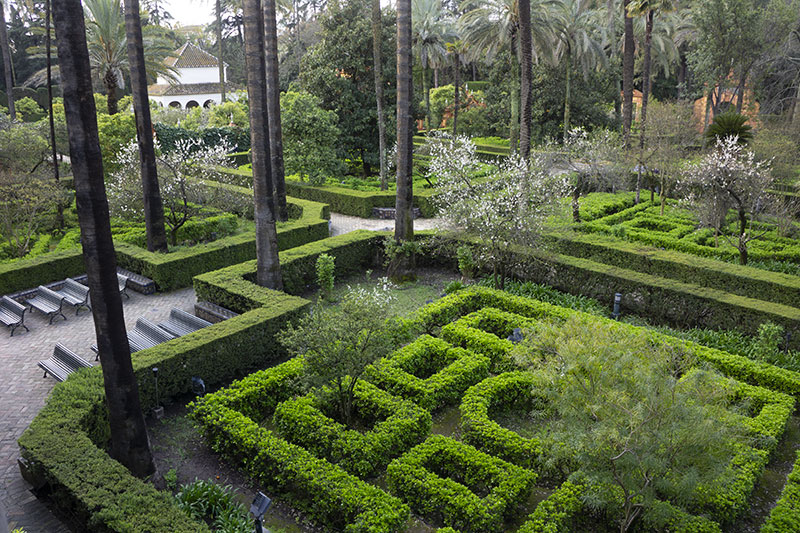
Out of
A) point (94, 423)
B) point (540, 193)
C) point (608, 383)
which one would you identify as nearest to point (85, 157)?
point (94, 423)

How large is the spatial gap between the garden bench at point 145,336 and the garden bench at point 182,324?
20 cm

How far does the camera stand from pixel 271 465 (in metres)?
8.88

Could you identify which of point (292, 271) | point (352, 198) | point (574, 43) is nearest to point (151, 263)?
point (292, 271)

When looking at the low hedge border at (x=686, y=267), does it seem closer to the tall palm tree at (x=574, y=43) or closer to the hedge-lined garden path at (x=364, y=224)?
the hedge-lined garden path at (x=364, y=224)

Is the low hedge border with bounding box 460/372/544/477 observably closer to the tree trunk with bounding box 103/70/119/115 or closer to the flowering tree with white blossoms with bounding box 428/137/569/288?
the flowering tree with white blossoms with bounding box 428/137/569/288

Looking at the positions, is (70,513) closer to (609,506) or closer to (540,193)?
(609,506)

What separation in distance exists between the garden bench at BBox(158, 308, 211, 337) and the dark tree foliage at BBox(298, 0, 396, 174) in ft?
52.6

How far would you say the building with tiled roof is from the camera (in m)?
57.9

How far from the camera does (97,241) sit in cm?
784

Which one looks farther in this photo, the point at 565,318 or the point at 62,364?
the point at 565,318

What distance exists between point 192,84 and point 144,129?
48.8 metres

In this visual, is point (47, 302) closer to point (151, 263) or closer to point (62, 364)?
point (151, 263)

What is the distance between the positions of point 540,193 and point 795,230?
9694mm

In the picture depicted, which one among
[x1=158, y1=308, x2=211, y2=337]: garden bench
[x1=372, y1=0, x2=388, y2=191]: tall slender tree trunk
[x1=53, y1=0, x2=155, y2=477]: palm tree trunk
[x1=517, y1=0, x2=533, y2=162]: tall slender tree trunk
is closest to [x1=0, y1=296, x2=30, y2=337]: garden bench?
[x1=158, y1=308, x2=211, y2=337]: garden bench
